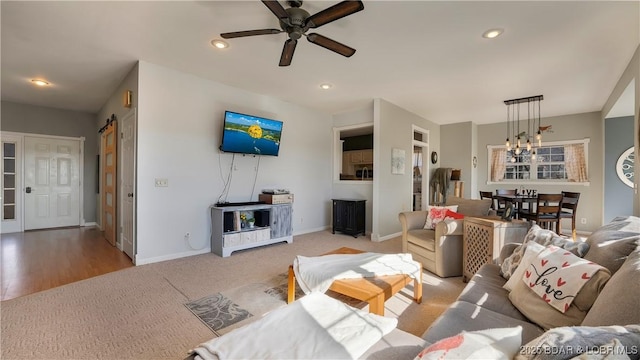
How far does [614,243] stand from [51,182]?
27.8 ft

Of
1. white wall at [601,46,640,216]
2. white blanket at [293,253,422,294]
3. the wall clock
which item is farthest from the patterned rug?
the wall clock

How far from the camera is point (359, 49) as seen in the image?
302 centimetres

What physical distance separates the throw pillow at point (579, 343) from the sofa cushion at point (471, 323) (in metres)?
0.56

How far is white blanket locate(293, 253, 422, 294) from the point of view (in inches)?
81.4

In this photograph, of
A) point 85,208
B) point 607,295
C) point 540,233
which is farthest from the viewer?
point 85,208

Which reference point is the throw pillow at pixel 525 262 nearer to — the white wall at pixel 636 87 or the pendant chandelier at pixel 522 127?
the white wall at pixel 636 87

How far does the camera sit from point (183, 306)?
7.64ft

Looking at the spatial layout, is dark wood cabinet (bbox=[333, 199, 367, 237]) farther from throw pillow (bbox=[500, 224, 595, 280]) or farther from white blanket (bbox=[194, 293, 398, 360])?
white blanket (bbox=[194, 293, 398, 360])

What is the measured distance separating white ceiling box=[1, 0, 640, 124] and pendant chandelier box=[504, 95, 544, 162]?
0.28 m

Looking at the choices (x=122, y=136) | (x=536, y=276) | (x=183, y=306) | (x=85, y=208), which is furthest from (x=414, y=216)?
(x=85, y=208)

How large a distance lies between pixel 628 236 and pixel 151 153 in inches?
173

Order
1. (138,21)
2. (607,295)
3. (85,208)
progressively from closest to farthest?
(607,295) < (138,21) < (85,208)

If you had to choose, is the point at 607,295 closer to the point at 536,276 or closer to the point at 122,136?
the point at 536,276

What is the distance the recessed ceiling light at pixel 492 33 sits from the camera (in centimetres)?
258
